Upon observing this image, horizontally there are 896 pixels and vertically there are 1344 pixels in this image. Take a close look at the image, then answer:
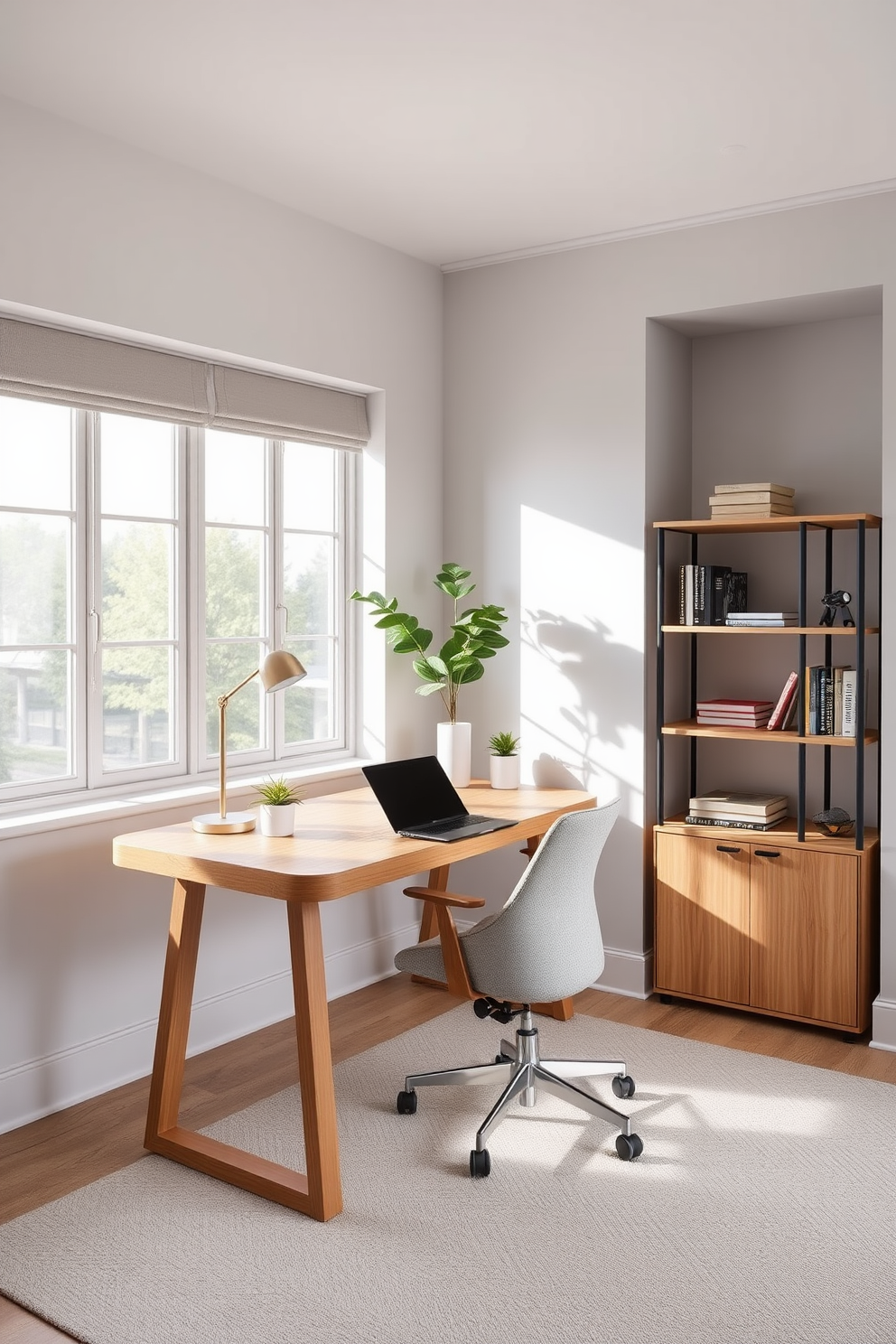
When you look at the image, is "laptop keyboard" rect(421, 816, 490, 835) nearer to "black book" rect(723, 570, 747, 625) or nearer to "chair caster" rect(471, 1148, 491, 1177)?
"chair caster" rect(471, 1148, 491, 1177)

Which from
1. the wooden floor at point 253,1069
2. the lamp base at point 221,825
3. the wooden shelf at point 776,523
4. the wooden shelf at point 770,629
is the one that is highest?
the wooden shelf at point 776,523

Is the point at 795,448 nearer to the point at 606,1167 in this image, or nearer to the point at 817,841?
the point at 817,841

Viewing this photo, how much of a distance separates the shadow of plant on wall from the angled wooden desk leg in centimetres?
175

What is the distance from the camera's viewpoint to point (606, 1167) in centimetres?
286

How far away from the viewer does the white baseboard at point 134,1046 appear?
123 inches

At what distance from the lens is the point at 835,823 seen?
3854 millimetres

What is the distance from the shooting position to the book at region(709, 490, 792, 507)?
3.87m

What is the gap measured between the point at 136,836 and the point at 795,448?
2763 mm

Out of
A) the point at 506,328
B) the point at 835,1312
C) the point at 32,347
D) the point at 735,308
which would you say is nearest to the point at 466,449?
the point at 506,328

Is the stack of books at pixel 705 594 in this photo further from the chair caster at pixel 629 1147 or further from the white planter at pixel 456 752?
the chair caster at pixel 629 1147

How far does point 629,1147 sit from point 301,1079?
2.88 ft

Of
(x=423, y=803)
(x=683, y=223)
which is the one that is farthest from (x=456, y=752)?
(x=683, y=223)

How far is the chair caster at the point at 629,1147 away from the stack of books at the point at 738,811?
1386 mm

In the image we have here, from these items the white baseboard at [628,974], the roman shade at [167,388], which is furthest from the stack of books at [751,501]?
the white baseboard at [628,974]
